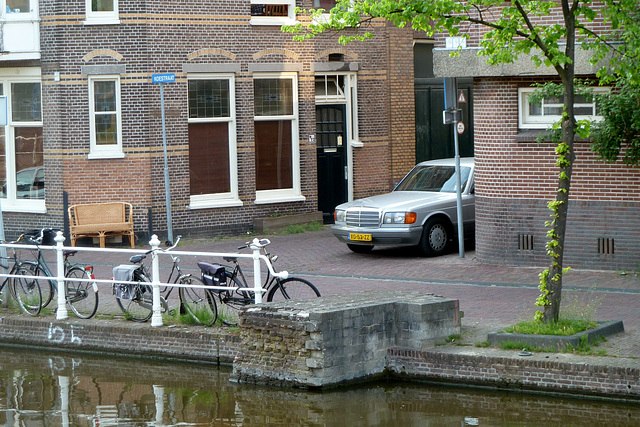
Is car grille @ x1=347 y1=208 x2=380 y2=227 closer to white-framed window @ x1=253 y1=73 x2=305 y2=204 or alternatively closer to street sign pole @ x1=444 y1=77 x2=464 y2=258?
street sign pole @ x1=444 y1=77 x2=464 y2=258

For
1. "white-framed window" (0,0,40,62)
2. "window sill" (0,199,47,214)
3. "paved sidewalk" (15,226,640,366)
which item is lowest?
"paved sidewalk" (15,226,640,366)

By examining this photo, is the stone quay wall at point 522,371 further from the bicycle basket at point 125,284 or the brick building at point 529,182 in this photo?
the brick building at point 529,182

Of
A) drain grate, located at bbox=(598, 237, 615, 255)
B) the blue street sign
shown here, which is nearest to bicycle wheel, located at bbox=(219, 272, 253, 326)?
drain grate, located at bbox=(598, 237, 615, 255)

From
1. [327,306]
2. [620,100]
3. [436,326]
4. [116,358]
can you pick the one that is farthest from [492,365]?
[620,100]

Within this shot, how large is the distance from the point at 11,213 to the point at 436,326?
13524 millimetres

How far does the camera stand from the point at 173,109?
2102 cm

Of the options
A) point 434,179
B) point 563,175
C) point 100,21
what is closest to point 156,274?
point 563,175

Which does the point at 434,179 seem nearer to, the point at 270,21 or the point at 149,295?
the point at 270,21

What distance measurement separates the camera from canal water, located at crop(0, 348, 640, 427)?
29.7 feet

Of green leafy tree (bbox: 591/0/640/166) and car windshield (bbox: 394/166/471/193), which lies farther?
car windshield (bbox: 394/166/471/193)

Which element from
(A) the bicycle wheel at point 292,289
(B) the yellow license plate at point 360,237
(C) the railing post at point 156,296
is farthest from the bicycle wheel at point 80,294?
(B) the yellow license plate at point 360,237

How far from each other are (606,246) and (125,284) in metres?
7.51

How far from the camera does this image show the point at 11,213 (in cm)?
2144

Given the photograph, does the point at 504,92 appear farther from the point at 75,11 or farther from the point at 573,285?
the point at 75,11
